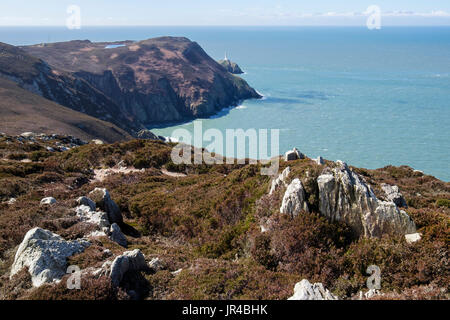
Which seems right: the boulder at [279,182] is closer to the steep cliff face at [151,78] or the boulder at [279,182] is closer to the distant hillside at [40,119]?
the distant hillside at [40,119]

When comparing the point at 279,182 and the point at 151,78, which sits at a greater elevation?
the point at 151,78

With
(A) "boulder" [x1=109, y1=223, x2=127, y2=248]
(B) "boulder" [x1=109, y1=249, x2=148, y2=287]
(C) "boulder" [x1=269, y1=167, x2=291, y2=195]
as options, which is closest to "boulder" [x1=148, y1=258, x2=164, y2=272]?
(B) "boulder" [x1=109, y1=249, x2=148, y2=287]

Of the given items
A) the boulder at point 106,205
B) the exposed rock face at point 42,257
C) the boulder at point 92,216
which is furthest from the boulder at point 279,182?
the boulder at point 106,205

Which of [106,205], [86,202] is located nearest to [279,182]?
A: [106,205]

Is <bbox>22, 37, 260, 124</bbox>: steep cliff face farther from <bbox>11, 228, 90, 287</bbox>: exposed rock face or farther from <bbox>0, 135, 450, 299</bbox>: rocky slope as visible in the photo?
<bbox>11, 228, 90, 287</bbox>: exposed rock face

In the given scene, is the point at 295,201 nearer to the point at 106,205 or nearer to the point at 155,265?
the point at 155,265
